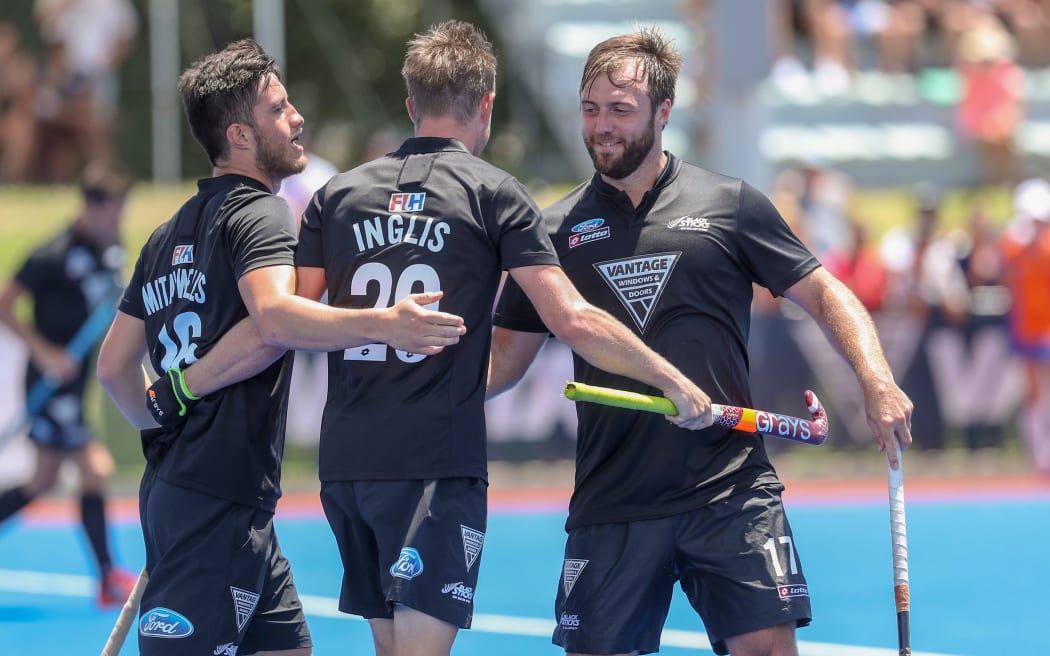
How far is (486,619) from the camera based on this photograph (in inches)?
342

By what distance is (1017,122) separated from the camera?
21250 mm

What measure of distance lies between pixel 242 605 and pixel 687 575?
150 cm

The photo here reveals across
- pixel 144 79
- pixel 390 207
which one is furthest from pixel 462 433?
pixel 144 79

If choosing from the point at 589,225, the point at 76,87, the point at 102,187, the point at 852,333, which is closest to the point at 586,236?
the point at 589,225

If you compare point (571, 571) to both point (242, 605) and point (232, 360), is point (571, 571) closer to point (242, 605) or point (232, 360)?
point (242, 605)

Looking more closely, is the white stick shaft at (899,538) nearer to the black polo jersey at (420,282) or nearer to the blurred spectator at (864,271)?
the black polo jersey at (420,282)

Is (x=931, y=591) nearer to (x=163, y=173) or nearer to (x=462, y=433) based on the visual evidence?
(x=462, y=433)

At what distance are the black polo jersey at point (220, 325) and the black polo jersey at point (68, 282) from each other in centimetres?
472

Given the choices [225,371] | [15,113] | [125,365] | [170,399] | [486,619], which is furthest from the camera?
[15,113]

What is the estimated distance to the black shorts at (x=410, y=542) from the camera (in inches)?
180

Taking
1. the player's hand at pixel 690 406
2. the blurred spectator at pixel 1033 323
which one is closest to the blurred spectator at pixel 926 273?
the blurred spectator at pixel 1033 323

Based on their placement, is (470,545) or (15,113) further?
(15,113)

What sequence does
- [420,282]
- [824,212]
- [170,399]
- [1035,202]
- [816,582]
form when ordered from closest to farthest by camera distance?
[420,282] < [170,399] < [816,582] < [1035,202] < [824,212]

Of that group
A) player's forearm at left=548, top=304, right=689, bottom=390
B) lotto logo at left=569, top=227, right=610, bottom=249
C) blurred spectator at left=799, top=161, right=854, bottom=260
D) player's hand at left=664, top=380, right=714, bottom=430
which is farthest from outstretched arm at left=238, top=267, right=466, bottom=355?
blurred spectator at left=799, top=161, right=854, bottom=260
